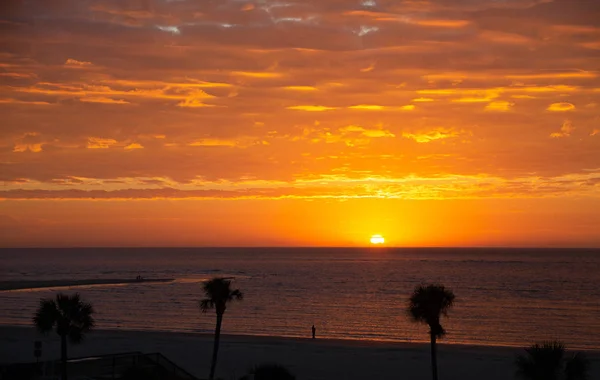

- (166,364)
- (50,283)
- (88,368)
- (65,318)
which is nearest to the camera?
(88,368)

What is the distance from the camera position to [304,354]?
163 ft

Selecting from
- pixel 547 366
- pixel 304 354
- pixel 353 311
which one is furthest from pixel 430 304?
pixel 353 311

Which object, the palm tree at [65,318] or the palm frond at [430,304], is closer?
the palm tree at [65,318]

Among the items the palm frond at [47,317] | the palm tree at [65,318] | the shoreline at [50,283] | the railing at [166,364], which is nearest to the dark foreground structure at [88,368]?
the railing at [166,364]

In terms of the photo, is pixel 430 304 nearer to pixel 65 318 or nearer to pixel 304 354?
pixel 65 318

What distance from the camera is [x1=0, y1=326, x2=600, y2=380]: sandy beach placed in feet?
141

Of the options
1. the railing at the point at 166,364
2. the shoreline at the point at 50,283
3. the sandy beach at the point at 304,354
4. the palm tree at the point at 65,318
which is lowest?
the sandy beach at the point at 304,354

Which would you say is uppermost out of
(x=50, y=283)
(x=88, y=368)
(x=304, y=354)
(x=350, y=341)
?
(x=50, y=283)

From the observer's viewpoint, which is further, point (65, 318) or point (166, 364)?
point (166, 364)

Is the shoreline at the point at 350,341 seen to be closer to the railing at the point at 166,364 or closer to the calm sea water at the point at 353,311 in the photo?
the calm sea water at the point at 353,311

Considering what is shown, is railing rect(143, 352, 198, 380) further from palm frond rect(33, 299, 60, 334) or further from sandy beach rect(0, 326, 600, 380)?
sandy beach rect(0, 326, 600, 380)

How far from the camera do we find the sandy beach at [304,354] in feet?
141

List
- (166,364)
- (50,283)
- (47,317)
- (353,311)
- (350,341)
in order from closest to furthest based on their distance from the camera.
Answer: (47,317), (166,364), (350,341), (353,311), (50,283)

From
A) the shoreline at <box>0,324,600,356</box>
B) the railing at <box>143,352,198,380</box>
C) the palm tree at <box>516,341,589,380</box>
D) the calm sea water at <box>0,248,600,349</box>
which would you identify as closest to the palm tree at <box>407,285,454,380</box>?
the palm tree at <box>516,341,589,380</box>
